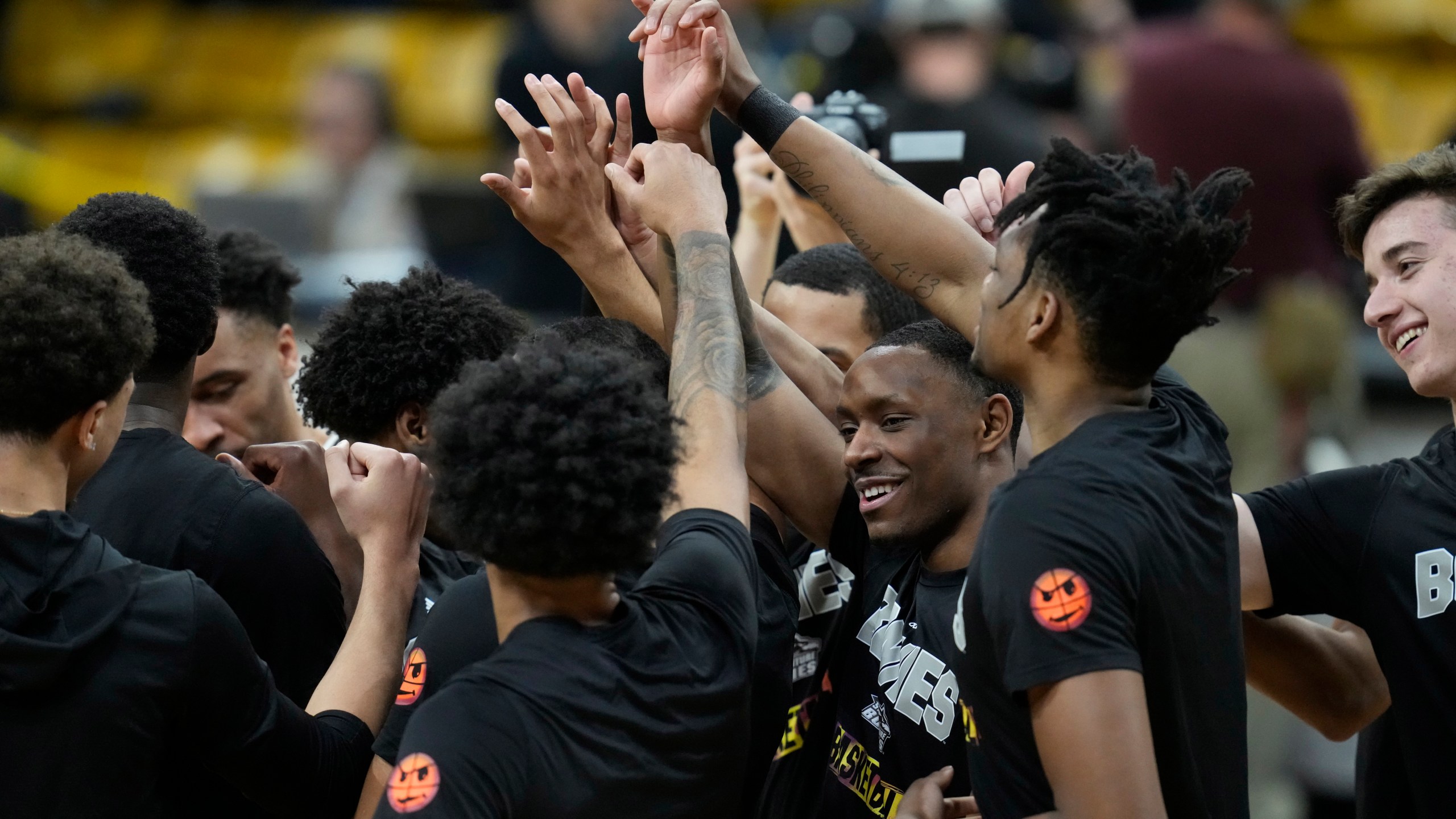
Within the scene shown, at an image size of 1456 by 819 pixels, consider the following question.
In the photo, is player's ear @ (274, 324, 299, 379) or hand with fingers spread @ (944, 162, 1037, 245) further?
player's ear @ (274, 324, 299, 379)

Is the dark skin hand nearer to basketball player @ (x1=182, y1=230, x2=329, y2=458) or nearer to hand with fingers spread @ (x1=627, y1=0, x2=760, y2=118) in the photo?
basketball player @ (x1=182, y1=230, x2=329, y2=458)

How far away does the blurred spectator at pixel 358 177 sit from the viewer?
31.7ft

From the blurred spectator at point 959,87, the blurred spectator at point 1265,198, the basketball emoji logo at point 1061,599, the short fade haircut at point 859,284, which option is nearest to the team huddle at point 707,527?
the basketball emoji logo at point 1061,599

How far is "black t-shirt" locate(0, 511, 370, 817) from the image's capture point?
2.55 meters

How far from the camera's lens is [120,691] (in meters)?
2.58

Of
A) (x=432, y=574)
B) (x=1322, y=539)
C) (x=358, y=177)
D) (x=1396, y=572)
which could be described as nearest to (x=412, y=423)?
(x=432, y=574)

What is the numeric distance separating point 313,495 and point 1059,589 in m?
1.65

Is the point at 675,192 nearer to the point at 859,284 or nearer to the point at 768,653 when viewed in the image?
the point at 768,653

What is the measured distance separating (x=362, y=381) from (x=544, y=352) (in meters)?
0.98

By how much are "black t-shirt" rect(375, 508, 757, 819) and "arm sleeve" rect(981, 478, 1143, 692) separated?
1.42 feet

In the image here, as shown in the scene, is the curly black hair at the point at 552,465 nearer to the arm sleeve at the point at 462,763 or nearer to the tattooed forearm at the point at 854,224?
the arm sleeve at the point at 462,763

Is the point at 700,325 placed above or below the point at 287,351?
above

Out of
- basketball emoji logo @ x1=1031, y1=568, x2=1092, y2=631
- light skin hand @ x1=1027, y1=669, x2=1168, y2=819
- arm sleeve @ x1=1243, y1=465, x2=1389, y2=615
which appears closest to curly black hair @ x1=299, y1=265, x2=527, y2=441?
basketball emoji logo @ x1=1031, y1=568, x2=1092, y2=631

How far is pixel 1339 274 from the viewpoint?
8055 mm
